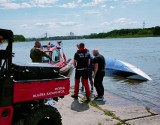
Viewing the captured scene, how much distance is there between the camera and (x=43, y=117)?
18.3ft

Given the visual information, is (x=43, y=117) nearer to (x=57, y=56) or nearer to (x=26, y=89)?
(x=26, y=89)

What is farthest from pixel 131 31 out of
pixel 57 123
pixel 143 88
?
pixel 57 123

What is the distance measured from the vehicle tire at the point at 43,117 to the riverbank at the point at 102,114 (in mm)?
1375

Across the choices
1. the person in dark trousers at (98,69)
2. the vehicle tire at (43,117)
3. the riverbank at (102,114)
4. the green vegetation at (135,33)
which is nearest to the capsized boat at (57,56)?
the person in dark trousers at (98,69)

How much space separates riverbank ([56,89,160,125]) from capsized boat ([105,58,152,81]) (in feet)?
27.1

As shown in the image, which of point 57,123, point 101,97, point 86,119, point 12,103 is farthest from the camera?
point 101,97

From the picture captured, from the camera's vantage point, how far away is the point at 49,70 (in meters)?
5.68

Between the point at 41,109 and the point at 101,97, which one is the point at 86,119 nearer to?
the point at 41,109

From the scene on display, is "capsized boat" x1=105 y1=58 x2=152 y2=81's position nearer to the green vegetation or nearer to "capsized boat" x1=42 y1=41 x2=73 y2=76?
"capsized boat" x1=42 y1=41 x2=73 y2=76

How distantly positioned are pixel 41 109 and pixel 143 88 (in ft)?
34.1

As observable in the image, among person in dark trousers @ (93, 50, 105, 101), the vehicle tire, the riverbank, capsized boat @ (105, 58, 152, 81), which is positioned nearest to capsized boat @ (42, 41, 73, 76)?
capsized boat @ (105, 58, 152, 81)

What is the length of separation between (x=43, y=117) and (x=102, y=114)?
2774 mm

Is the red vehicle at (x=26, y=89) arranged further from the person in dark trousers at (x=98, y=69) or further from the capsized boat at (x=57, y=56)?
the capsized boat at (x=57, y=56)

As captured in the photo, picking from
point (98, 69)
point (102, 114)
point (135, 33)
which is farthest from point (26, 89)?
point (135, 33)
